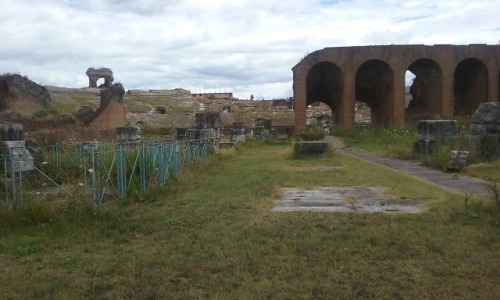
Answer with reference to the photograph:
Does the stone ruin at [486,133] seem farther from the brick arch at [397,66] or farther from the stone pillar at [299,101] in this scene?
the brick arch at [397,66]

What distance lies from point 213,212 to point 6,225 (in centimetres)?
283

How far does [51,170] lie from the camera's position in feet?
40.0

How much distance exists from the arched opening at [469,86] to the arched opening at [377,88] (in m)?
4.82

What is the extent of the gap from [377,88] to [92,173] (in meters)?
30.5

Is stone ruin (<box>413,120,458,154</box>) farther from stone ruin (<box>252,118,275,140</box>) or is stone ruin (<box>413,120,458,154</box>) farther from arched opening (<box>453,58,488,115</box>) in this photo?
arched opening (<box>453,58,488,115</box>)

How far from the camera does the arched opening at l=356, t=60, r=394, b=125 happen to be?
32.6 m

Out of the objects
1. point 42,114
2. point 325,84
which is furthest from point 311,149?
point 325,84

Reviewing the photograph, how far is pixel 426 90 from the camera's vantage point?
34.8m

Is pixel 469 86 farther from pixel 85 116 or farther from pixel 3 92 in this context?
pixel 3 92

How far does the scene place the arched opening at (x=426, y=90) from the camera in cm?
3183

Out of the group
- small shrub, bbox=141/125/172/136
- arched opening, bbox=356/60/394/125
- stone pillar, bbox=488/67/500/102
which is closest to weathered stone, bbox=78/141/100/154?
small shrub, bbox=141/125/172/136

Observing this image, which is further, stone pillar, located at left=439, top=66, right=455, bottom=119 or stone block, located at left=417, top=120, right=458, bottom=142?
stone pillar, located at left=439, top=66, right=455, bottom=119

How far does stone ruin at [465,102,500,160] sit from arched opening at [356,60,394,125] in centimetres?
1730

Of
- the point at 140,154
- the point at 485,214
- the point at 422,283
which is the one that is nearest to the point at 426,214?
the point at 485,214
